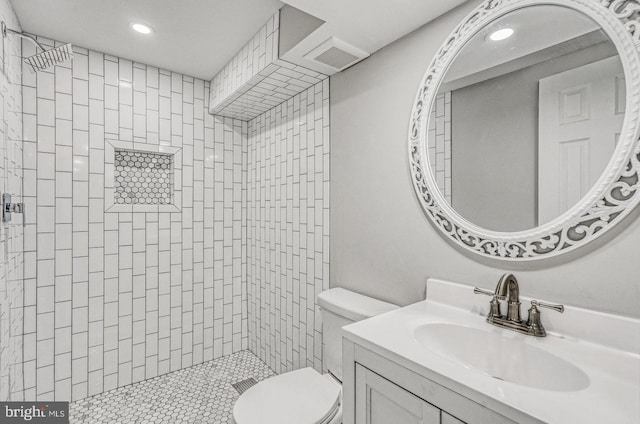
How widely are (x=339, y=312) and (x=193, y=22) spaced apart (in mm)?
1802

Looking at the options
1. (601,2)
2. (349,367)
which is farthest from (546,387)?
(601,2)

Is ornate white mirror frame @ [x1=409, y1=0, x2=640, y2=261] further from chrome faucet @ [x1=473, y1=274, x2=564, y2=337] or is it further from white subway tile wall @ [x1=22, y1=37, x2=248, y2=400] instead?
white subway tile wall @ [x1=22, y1=37, x2=248, y2=400]

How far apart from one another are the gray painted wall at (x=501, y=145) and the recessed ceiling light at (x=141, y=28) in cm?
→ 178

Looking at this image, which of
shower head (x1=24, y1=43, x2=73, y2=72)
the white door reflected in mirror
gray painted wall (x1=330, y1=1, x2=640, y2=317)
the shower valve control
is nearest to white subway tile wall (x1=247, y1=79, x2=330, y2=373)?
gray painted wall (x1=330, y1=1, x2=640, y2=317)

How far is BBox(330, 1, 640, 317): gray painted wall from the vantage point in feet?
3.00

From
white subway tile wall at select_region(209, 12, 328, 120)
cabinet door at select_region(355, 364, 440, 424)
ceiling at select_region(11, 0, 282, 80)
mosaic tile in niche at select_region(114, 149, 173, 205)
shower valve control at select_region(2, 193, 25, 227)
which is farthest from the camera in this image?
mosaic tile in niche at select_region(114, 149, 173, 205)

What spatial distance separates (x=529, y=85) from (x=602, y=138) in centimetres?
30

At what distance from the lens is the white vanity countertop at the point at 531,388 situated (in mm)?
630

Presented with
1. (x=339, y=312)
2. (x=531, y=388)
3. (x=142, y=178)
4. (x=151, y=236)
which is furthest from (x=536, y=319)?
(x=142, y=178)

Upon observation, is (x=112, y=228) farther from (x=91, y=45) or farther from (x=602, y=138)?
(x=602, y=138)

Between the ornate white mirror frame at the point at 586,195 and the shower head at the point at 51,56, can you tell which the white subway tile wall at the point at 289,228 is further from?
the shower head at the point at 51,56

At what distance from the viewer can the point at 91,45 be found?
210 cm

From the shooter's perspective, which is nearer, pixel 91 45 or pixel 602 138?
pixel 602 138

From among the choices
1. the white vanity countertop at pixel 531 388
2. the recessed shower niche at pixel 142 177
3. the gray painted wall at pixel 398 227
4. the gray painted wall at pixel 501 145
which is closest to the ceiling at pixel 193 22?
the gray painted wall at pixel 398 227
